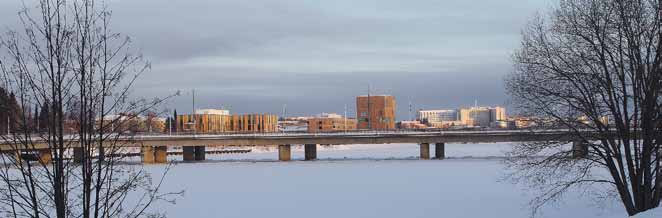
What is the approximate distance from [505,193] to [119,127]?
34066 millimetres

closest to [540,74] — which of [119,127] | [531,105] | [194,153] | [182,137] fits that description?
[531,105]

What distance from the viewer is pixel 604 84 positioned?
1024 inches

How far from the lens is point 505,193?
131ft

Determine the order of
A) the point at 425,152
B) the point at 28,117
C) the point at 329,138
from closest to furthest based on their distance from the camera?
the point at 28,117, the point at 425,152, the point at 329,138

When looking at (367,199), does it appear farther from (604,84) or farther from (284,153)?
(284,153)

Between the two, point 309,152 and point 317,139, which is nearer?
point 317,139

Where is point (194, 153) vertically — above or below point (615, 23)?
below

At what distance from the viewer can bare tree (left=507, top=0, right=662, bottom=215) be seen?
25.0m

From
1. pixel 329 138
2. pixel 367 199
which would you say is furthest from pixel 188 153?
pixel 367 199

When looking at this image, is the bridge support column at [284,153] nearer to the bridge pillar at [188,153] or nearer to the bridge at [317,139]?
the bridge at [317,139]

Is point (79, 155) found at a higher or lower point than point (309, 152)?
higher

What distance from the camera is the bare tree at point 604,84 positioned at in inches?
985

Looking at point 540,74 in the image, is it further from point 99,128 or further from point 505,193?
point 99,128

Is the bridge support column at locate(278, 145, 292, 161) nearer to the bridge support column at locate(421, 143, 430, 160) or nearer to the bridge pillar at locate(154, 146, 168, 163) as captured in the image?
the bridge pillar at locate(154, 146, 168, 163)
